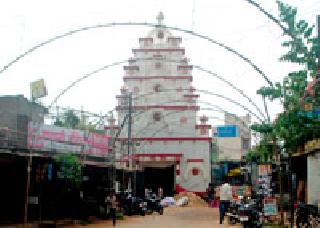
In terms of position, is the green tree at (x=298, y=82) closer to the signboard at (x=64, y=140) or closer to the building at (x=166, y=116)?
the signboard at (x=64, y=140)

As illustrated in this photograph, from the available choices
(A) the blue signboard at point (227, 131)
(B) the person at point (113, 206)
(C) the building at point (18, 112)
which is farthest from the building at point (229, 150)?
(C) the building at point (18, 112)

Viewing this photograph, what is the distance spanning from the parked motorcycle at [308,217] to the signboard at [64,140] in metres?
9.32

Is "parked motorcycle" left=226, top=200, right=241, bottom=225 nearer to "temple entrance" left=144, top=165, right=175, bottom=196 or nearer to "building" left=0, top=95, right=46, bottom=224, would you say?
"building" left=0, top=95, right=46, bottom=224

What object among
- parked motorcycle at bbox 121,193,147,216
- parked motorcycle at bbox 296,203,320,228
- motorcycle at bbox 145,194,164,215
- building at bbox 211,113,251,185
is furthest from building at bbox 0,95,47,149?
parked motorcycle at bbox 296,203,320,228

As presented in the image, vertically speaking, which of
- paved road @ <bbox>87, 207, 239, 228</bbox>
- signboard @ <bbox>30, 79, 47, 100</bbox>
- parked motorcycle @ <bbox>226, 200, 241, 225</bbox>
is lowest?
paved road @ <bbox>87, 207, 239, 228</bbox>

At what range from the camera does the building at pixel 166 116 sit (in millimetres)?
42219

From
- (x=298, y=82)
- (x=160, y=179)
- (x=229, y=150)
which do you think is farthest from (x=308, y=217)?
(x=229, y=150)

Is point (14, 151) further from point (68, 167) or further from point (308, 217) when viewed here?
point (308, 217)

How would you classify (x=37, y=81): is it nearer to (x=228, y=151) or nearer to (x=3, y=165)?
(x=3, y=165)

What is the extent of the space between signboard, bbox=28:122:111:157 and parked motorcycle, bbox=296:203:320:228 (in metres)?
9.32

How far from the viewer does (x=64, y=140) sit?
72.3ft

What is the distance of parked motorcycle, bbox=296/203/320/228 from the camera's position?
1522 centimetres

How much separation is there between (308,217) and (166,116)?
27639 millimetres

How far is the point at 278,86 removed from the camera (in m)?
13.3
